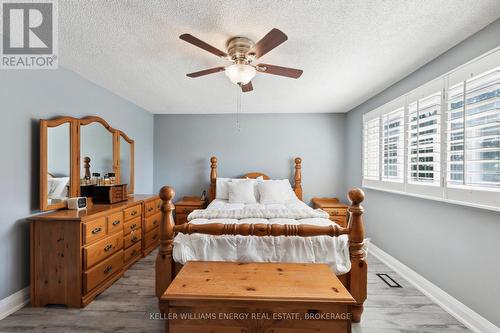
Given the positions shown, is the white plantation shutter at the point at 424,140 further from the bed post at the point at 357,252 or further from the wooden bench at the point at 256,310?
the wooden bench at the point at 256,310

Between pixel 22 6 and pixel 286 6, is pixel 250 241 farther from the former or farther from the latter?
pixel 22 6

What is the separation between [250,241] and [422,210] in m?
1.90

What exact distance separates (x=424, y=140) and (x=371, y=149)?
41.4 inches

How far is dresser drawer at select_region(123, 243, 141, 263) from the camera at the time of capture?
2571mm

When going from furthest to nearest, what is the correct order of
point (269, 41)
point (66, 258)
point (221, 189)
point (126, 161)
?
point (221, 189) → point (126, 161) → point (66, 258) → point (269, 41)

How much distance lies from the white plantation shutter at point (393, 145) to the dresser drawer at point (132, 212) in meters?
3.32

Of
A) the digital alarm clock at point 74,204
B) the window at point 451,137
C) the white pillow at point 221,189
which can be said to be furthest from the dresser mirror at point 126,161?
the window at point 451,137

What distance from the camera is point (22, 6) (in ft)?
4.89

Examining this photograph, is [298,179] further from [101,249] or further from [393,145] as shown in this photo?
[101,249]

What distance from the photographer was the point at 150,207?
3.18m

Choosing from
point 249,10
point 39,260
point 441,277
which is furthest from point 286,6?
→ point 39,260

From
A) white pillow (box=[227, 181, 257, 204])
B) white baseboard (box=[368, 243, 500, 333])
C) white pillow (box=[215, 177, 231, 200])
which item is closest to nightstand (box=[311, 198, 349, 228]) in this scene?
white baseboard (box=[368, 243, 500, 333])

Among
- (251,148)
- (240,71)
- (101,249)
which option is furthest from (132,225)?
(251,148)

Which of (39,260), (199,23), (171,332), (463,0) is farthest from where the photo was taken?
(39,260)
